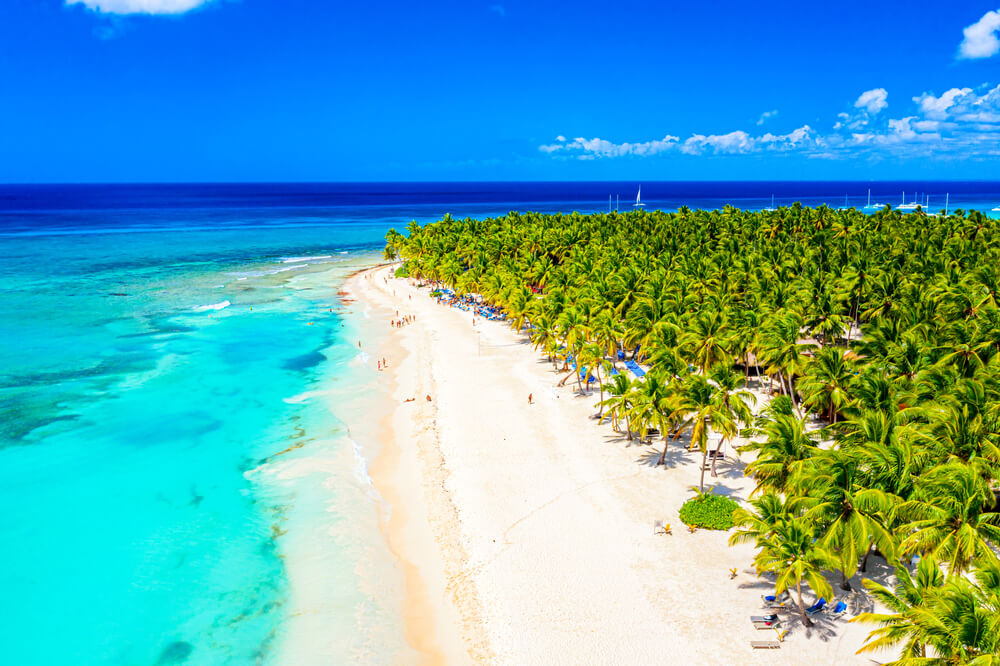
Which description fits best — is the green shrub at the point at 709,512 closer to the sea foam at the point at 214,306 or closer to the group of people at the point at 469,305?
the group of people at the point at 469,305

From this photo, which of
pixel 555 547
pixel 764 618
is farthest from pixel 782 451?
pixel 555 547

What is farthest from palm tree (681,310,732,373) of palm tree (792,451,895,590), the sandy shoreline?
palm tree (792,451,895,590)

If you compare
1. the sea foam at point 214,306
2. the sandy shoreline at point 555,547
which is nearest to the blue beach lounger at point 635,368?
the sandy shoreline at point 555,547

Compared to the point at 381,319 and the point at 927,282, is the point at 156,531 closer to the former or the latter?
the point at 381,319

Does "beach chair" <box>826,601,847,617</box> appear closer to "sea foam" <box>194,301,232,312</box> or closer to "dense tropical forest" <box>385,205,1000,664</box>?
"dense tropical forest" <box>385,205,1000,664</box>

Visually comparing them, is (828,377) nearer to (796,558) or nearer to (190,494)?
(796,558)
